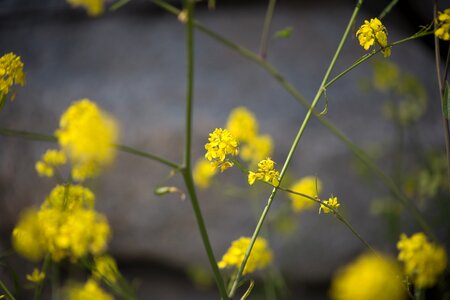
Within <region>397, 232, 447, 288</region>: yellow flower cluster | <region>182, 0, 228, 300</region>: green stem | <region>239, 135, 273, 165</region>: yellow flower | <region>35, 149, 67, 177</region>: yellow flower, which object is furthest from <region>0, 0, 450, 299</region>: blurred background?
<region>182, 0, 228, 300</region>: green stem

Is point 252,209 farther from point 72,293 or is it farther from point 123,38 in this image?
point 72,293

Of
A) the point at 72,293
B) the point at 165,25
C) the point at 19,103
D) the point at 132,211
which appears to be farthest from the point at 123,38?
the point at 72,293

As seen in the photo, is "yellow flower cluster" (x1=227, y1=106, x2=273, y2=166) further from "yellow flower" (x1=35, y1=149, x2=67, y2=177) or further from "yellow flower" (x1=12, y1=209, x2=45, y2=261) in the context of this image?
"yellow flower" (x1=12, y1=209, x2=45, y2=261)

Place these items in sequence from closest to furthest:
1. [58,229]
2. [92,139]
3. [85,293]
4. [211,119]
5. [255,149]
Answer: [92,139], [58,229], [85,293], [255,149], [211,119]

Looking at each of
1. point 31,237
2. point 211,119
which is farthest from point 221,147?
point 211,119

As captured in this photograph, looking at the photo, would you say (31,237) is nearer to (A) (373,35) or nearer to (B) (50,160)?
(B) (50,160)

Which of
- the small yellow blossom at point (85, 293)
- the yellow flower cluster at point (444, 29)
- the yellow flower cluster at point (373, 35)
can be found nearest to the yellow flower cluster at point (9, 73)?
the small yellow blossom at point (85, 293)
